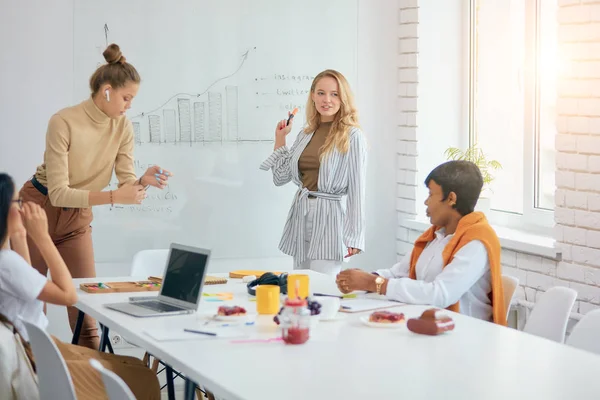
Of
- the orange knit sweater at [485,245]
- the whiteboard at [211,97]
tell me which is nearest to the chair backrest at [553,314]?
the orange knit sweater at [485,245]

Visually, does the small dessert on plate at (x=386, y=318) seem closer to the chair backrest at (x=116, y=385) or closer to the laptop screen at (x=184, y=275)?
the laptop screen at (x=184, y=275)

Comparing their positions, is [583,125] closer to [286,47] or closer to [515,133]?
[515,133]

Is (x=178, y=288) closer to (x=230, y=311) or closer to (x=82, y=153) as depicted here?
(x=230, y=311)

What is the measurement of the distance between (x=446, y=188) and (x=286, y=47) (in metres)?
2.21

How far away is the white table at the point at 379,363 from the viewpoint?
2.12m

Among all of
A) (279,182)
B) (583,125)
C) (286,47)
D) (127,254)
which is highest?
(286,47)

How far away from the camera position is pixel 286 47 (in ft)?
17.6

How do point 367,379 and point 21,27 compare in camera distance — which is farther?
point 21,27

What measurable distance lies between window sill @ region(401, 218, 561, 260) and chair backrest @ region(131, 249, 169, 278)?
174cm

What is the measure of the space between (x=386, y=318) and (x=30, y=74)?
278cm

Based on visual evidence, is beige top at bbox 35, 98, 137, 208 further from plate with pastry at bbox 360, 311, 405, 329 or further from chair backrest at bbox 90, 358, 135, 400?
chair backrest at bbox 90, 358, 135, 400

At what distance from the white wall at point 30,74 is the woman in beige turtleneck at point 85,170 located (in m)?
0.62

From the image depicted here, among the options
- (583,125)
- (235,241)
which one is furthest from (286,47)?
(583,125)

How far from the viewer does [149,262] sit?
4.21m
